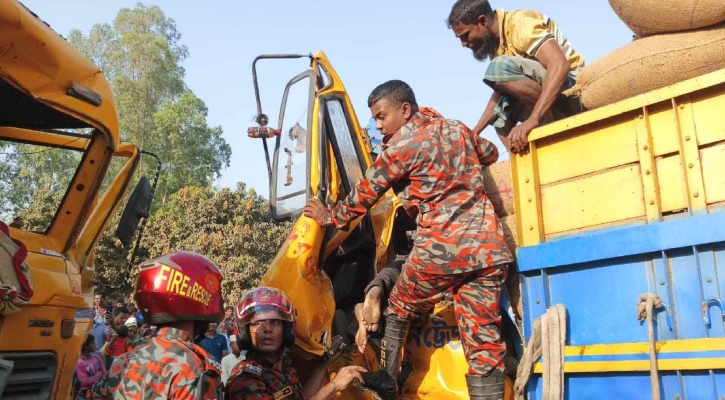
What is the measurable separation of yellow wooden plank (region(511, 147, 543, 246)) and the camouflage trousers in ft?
0.65

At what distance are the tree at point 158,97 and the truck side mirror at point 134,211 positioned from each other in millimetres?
24622

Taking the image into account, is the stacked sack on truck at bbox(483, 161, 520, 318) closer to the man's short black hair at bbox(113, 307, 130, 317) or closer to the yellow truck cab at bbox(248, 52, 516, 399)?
the yellow truck cab at bbox(248, 52, 516, 399)

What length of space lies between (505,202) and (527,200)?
34 centimetres

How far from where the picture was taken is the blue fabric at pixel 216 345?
9164mm

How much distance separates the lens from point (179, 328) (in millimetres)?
2662

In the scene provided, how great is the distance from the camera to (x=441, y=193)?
328 centimetres

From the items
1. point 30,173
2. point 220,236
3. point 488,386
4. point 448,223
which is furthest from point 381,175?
point 220,236

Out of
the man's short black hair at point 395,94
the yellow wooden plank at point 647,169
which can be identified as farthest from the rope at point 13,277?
the yellow wooden plank at point 647,169

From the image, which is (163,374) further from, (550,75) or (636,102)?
(550,75)

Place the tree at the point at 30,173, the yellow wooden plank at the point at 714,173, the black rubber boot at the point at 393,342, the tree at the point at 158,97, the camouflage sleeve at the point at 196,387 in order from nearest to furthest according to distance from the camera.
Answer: the camouflage sleeve at the point at 196,387 < the yellow wooden plank at the point at 714,173 < the black rubber boot at the point at 393,342 < the tree at the point at 30,173 < the tree at the point at 158,97

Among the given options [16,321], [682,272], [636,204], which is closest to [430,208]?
[636,204]

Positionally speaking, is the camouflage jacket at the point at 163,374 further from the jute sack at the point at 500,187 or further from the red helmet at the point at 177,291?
the jute sack at the point at 500,187

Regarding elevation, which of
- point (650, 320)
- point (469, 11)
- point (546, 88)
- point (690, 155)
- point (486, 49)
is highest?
point (469, 11)

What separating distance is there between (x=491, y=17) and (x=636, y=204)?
5.33 feet
